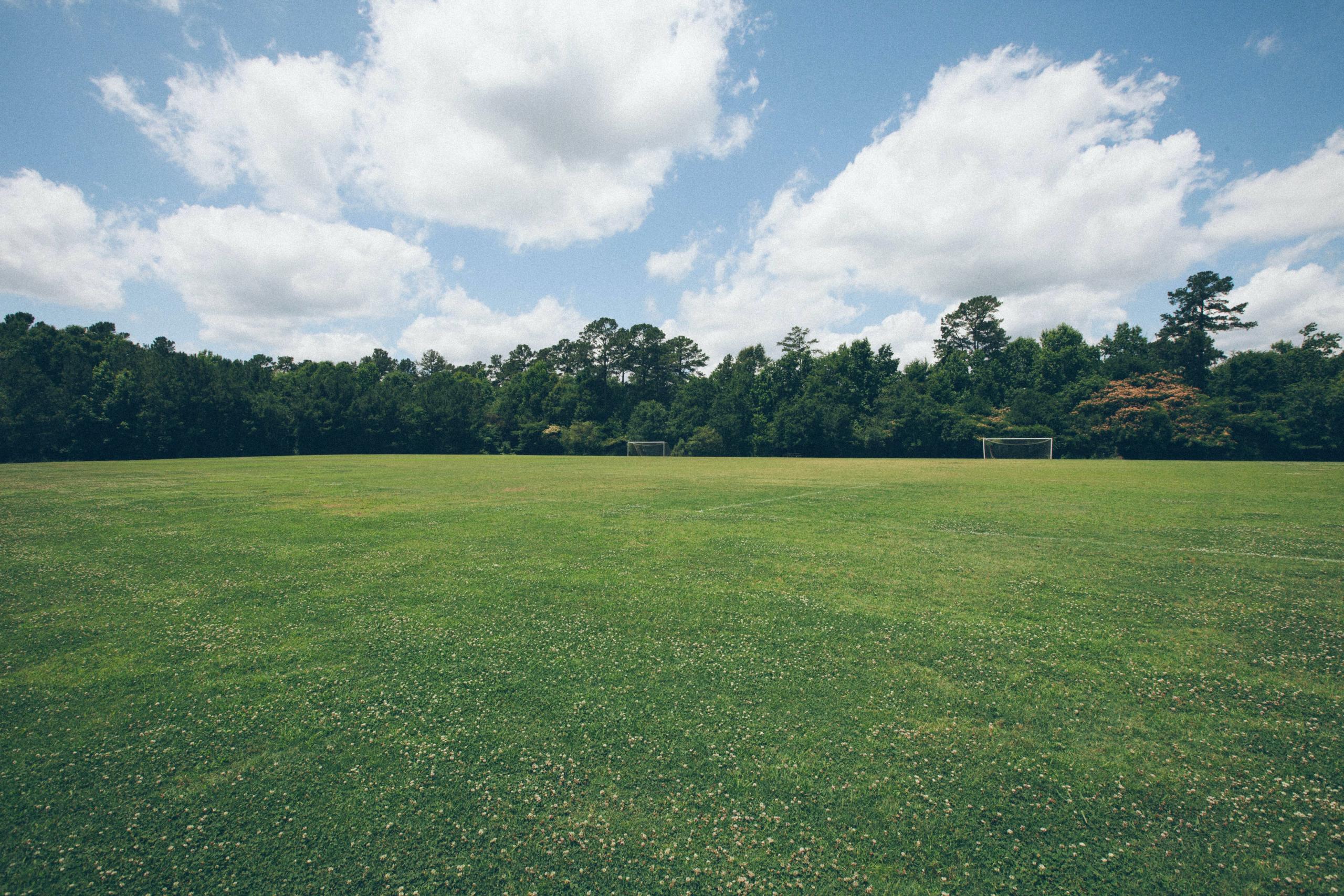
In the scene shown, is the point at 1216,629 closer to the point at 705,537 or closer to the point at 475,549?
the point at 705,537

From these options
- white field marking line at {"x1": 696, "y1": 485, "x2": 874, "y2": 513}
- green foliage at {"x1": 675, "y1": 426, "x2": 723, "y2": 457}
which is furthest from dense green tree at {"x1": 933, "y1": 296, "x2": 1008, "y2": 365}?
white field marking line at {"x1": 696, "y1": 485, "x2": 874, "y2": 513}

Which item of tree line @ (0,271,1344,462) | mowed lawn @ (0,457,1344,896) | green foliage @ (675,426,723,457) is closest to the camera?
mowed lawn @ (0,457,1344,896)

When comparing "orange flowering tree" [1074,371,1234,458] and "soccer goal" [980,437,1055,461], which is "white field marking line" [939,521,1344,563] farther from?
"orange flowering tree" [1074,371,1234,458]

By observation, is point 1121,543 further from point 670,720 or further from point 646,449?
point 646,449

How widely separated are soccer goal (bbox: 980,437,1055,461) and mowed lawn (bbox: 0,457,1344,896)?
6098 centimetres

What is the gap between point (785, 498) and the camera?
21.6 metres

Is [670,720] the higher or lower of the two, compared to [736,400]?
lower

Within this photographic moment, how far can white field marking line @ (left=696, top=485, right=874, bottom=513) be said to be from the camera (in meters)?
18.5

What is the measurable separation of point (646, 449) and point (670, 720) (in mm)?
82845

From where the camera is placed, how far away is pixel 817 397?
84812 millimetres

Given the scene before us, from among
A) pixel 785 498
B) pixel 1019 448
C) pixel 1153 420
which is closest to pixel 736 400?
pixel 1019 448

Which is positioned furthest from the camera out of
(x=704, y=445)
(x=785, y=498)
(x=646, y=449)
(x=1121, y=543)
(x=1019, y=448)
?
(x=646, y=449)

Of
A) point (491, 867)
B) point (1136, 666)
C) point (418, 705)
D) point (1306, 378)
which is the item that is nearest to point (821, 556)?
point (1136, 666)

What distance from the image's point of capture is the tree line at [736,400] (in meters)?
60.9
